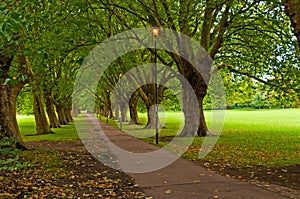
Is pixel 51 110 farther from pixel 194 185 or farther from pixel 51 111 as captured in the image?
pixel 194 185

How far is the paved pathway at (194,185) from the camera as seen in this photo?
23.7ft

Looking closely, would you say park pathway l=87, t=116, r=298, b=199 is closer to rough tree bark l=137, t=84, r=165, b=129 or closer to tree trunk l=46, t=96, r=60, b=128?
rough tree bark l=137, t=84, r=165, b=129

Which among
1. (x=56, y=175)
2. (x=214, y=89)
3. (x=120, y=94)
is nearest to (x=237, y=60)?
(x=214, y=89)

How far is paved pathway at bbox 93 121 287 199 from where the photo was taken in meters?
7.22

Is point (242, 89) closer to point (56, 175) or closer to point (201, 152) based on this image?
point (201, 152)

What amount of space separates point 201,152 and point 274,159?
3.02m

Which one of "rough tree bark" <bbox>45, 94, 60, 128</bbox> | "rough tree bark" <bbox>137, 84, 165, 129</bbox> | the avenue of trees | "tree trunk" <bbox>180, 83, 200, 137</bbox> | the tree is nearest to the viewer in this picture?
the avenue of trees

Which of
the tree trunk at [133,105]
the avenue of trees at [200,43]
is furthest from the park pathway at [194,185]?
the tree trunk at [133,105]

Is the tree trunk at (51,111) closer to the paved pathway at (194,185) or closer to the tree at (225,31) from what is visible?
the tree at (225,31)

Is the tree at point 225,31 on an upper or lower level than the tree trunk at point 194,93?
upper

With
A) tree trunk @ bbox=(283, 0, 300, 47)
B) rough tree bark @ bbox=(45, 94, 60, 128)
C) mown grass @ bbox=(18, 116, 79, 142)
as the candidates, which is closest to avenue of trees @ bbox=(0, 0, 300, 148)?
mown grass @ bbox=(18, 116, 79, 142)

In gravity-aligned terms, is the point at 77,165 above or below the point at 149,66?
below

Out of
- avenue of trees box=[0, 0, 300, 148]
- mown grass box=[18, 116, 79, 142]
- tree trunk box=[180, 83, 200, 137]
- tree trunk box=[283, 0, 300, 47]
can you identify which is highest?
avenue of trees box=[0, 0, 300, 148]

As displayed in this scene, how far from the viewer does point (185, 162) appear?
11953mm
